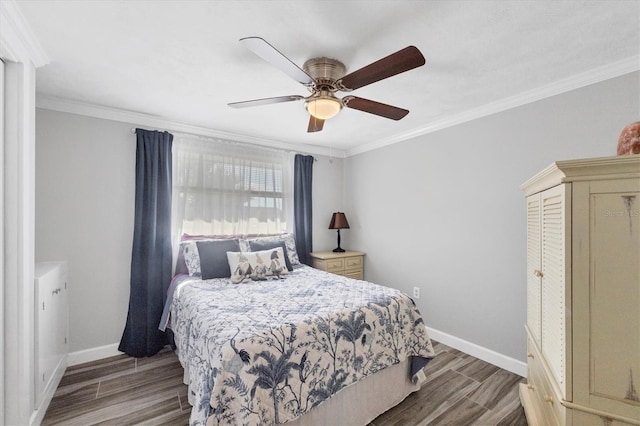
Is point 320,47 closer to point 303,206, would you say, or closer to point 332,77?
point 332,77

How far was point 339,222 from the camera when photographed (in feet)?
13.2

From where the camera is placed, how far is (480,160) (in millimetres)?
2705

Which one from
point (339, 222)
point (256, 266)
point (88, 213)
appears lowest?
point (256, 266)

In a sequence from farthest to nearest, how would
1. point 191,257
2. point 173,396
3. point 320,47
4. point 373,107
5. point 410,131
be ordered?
1. point 410,131
2. point 191,257
3. point 173,396
4. point 373,107
5. point 320,47

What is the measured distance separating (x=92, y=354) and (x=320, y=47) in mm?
3279

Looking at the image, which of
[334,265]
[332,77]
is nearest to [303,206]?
[334,265]

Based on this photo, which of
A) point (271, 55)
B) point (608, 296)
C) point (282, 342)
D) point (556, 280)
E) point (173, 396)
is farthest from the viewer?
point (173, 396)

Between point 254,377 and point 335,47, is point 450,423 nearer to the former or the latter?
point 254,377

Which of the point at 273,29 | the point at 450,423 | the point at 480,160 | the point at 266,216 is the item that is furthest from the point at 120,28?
the point at 450,423

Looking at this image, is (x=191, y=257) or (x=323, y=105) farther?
(x=191, y=257)

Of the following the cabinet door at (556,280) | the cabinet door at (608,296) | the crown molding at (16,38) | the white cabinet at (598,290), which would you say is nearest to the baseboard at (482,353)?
the cabinet door at (556,280)

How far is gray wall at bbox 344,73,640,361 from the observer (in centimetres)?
209

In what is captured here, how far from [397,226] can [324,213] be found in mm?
1134

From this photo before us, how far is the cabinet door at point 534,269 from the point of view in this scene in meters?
1.59
